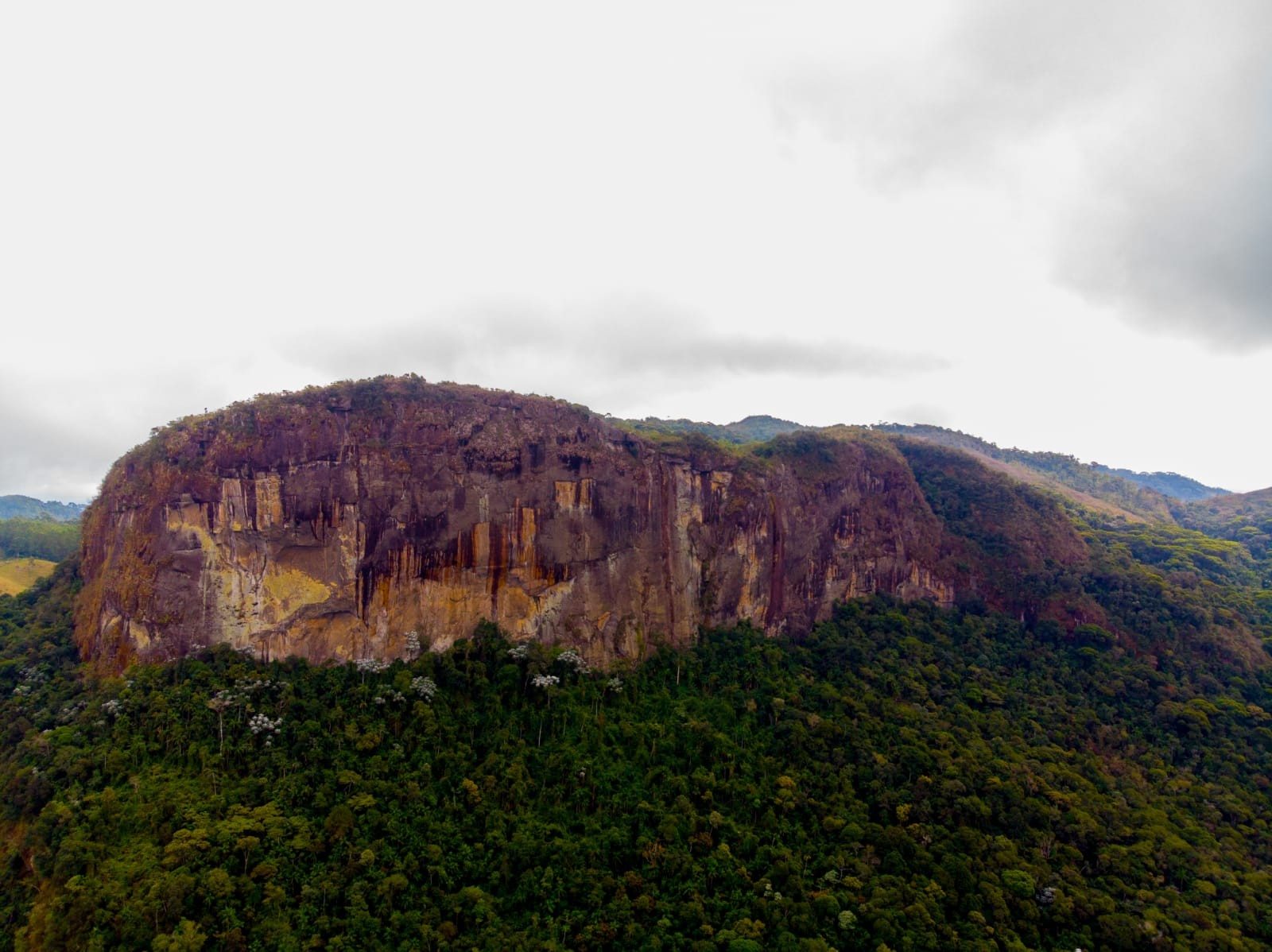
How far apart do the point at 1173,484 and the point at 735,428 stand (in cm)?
13768

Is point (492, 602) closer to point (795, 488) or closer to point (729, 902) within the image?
point (729, 902)

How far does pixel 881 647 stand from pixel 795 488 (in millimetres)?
15758

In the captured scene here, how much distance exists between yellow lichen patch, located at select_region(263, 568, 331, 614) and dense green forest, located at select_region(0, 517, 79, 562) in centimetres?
4760

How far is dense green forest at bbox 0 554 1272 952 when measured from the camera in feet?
94.6

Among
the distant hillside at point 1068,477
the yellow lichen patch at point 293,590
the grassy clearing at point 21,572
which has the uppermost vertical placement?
the distant hillside at point 1068,477

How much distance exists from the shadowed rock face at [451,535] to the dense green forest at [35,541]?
126 ft

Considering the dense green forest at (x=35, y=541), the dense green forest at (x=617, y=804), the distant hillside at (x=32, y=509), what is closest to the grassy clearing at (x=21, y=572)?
the dense green forest at (x=35, y=541)

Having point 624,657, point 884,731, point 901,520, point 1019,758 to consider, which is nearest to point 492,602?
point 624,657

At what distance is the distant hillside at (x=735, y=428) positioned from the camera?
89875 mm

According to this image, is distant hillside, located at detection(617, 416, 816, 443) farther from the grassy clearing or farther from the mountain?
the grassy clearing

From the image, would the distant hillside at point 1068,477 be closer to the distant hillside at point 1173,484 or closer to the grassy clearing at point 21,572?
the distant hillside at point 1173,484

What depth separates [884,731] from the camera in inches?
1684

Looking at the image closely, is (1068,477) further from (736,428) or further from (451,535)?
(451,535)

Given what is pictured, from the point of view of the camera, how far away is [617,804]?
3716cm
